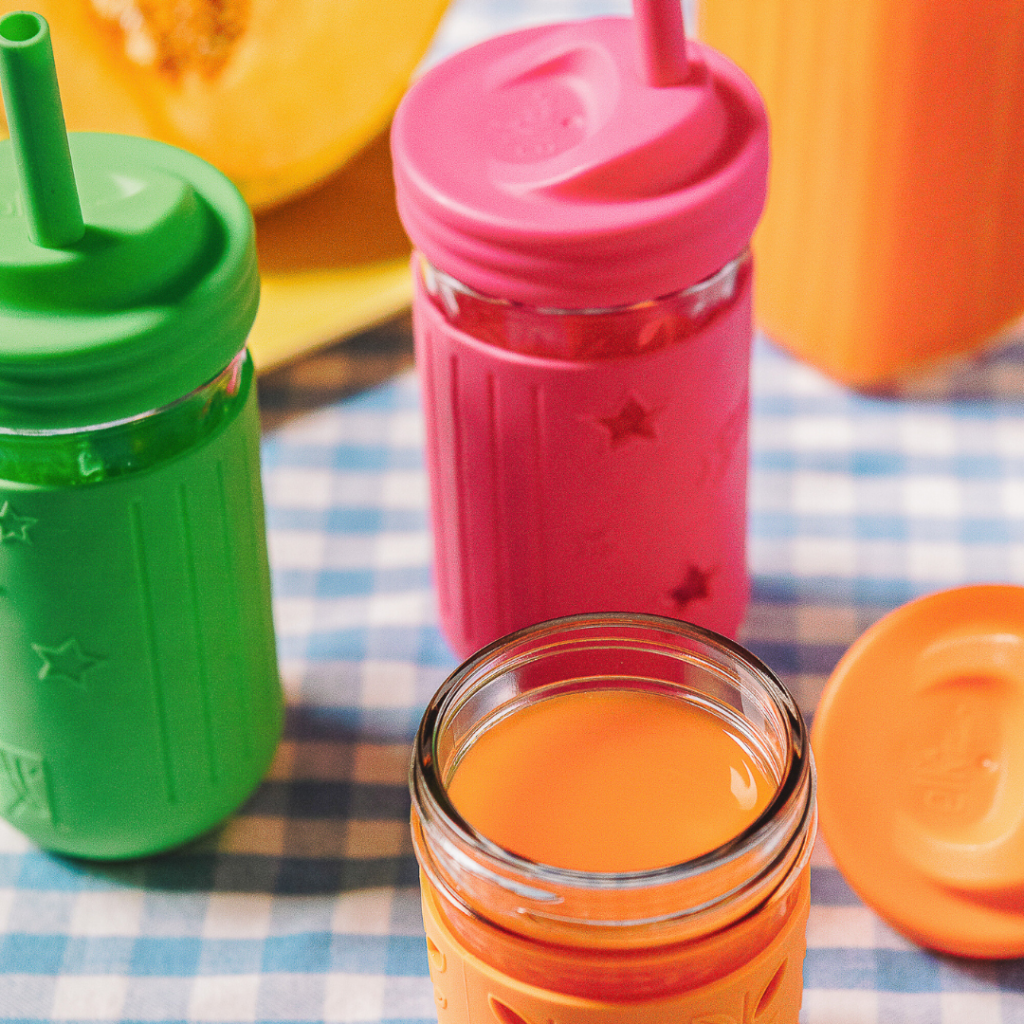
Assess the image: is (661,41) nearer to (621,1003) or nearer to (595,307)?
(595,307)

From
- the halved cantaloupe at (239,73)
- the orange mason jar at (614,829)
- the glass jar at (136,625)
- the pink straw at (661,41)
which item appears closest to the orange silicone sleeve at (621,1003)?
the orange mason jar at (614,829)

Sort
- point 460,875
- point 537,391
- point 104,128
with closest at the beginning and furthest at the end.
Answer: point 460,875
point 537,391
point 104,128

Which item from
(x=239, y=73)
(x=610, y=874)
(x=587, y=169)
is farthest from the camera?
(x=239, y=73)

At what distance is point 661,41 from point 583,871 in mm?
273

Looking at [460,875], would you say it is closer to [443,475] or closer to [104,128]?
[443,475]

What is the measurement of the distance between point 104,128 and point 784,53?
34 cm

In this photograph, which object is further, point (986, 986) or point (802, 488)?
point (802, 488)

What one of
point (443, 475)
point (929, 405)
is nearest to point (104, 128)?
point (443, 475)

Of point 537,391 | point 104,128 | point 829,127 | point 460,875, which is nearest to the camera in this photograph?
point 460,875

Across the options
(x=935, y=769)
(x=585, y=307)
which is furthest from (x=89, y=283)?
(x=935, y=769)

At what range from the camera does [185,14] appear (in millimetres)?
804

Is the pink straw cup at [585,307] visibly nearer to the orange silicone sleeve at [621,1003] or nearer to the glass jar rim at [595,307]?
the glass jar rim at [595,307]

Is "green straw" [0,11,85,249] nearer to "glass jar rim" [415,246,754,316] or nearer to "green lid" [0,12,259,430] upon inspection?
"green lid" [0,12,259,430]

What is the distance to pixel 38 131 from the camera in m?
0.44
